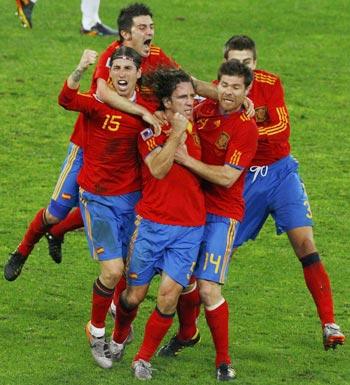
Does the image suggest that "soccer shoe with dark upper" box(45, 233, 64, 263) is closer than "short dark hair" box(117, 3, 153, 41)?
No

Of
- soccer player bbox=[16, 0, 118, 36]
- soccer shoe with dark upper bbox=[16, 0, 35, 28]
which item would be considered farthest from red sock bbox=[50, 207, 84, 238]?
soccer shoe with dark upper bbox=[16, 0, 35, 28]

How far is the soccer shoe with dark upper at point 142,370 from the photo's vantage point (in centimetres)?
1122

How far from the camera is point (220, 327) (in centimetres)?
1128

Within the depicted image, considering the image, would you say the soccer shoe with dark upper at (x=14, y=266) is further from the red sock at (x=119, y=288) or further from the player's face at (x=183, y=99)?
the player's face at (x=183, y=99)

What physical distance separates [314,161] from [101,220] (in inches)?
277

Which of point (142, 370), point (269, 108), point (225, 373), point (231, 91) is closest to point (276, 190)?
point (269, 108)

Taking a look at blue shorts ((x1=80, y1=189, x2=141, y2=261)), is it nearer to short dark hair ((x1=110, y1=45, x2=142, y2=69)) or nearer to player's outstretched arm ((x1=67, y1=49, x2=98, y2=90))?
player's outstretched arm ((x1=67, y1=49, x2=98, y2=90))

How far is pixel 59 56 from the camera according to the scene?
21344 millimetres

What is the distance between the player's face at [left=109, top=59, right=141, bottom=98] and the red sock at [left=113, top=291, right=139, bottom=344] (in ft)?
5.48

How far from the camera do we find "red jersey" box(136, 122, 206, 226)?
11.1 m

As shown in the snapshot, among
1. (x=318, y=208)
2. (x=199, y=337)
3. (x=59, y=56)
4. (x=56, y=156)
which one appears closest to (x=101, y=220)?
(x=199, y=337)

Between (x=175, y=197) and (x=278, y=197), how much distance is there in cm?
155

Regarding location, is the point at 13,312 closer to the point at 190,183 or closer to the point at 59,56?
the point at 190,183

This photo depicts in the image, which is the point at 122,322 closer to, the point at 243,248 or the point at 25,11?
the point at 243,248
